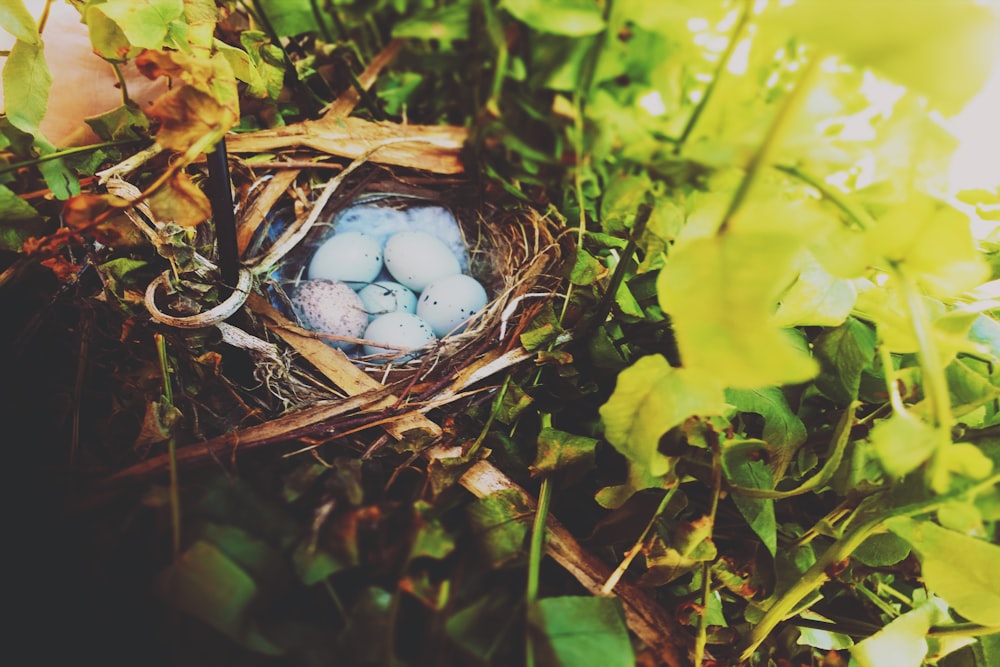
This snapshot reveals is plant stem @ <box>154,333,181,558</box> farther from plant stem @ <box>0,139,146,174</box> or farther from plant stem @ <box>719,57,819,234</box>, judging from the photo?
plant stem @ <box>719,57,819,234</box>

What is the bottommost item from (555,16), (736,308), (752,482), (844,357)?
(752,482)

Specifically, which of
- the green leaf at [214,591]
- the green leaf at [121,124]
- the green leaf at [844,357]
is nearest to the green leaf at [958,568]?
the green leaf at [844,357]

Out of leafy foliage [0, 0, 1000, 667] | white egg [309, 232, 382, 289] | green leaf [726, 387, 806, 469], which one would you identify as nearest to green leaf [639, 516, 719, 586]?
leafy foliage [0, 0, 1000, 667]

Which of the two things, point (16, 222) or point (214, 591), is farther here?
point (16, 222)

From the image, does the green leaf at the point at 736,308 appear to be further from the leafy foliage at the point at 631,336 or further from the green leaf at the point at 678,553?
the green leaf at the point at 678,553

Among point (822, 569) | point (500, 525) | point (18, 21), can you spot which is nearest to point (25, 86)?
point (18, 21)

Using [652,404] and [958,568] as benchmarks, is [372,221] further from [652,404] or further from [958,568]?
[958,568]

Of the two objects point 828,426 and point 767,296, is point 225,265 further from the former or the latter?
point 828,426
